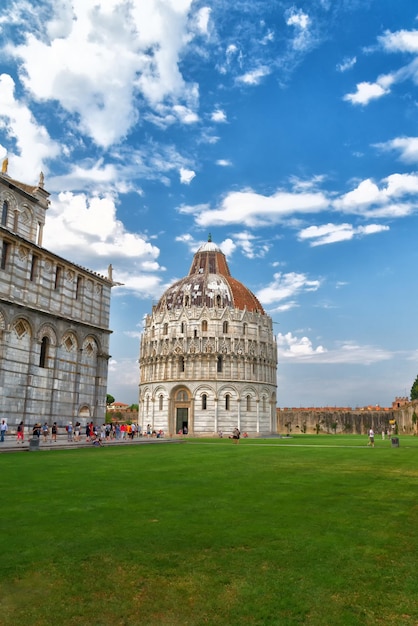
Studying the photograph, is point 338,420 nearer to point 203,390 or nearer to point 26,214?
point 203,390

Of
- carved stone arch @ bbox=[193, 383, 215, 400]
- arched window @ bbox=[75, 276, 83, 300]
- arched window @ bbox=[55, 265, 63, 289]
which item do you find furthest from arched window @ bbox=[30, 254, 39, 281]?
carved stone arch @ bbox=[193, 383, 215, 400]

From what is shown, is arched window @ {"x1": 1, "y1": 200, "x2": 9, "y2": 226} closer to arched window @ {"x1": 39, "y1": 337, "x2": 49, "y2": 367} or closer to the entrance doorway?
arched window @ {"x1": 39, "y1": 337, "x2": 49, "y2": 367}

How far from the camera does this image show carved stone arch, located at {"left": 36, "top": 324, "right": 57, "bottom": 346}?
33.6m

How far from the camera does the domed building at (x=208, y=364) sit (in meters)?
67.8

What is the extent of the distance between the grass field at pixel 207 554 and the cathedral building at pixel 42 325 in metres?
19.9

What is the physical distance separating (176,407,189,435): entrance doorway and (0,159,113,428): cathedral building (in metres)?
30.3

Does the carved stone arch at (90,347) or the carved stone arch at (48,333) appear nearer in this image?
the carved stone arch at (48,333)

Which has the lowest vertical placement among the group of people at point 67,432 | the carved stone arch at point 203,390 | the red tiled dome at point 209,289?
the group of people at point 67,432

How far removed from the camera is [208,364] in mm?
68000

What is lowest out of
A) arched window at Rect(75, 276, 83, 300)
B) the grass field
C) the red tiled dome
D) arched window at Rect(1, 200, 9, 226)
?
the grass field

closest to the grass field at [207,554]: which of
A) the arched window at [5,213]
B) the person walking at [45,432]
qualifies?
the person walking at [45,432]

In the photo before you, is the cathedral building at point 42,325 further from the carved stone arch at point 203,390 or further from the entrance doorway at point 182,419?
the entrance doorway at point 182,419

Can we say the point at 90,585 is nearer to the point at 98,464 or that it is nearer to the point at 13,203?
the point at 98,464

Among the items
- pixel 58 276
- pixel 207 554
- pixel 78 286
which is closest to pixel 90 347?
pixel 78 286
